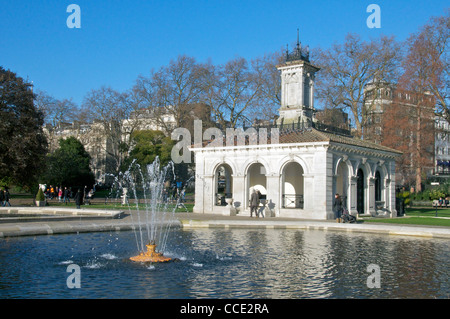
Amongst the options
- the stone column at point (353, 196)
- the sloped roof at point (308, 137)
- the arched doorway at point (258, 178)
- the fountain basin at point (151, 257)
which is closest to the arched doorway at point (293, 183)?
the arched doorway at point (258, 178)

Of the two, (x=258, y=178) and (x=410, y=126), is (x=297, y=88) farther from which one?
(x=410, y=126)

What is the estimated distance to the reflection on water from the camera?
9.80 meters

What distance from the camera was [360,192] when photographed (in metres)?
34.2

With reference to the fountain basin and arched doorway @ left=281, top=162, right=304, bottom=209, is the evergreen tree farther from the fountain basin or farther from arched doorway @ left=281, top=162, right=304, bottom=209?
the fountain basin

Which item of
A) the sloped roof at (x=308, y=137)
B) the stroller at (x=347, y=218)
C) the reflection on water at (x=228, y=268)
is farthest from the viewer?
the sloped roof at (x=308, y=137)

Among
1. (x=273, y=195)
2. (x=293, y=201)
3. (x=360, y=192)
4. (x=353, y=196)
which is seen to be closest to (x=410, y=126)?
(x=360, y=192)

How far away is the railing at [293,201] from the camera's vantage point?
111ft

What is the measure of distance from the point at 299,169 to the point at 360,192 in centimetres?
480

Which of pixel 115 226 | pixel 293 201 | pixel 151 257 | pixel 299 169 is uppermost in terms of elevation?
pixel 299 169

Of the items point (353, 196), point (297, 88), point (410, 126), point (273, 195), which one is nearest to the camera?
point (273, 195)

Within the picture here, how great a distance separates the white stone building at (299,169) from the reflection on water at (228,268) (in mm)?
10887

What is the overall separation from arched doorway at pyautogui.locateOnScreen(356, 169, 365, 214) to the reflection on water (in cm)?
1478

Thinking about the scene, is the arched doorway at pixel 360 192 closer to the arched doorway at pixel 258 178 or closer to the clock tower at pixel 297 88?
the clock tower at pixel 297 88
